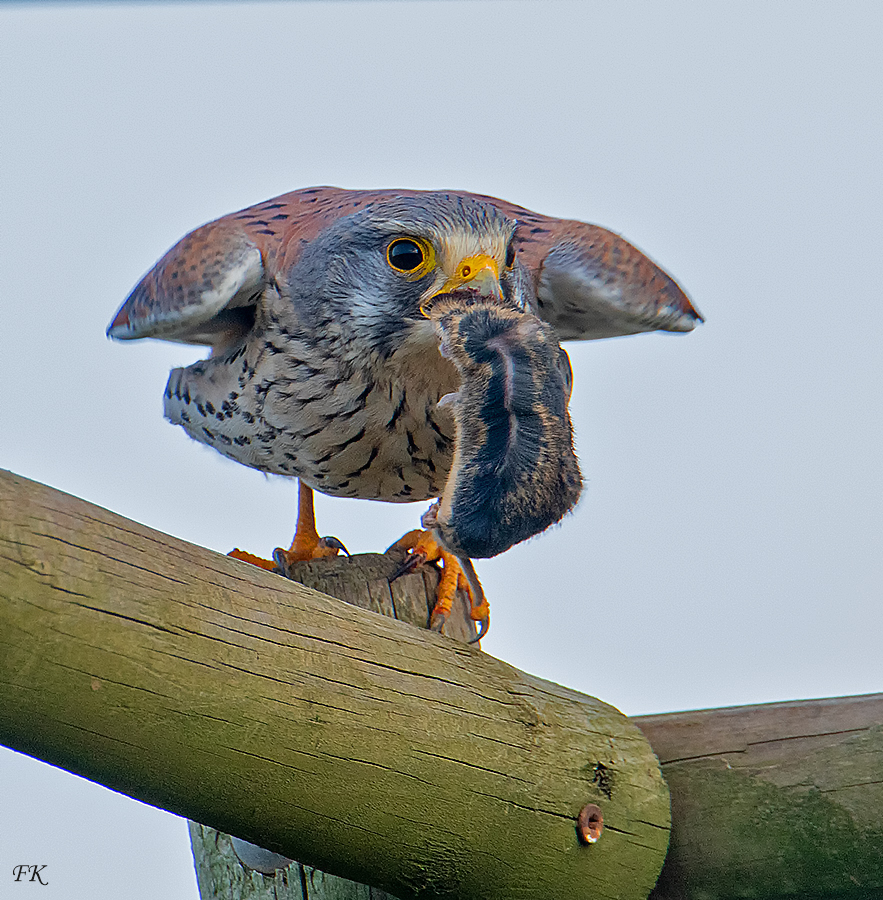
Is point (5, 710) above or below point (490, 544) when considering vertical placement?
below

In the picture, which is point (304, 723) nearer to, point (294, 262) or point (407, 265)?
point (407, 265)

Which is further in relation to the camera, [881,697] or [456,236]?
[456,236]

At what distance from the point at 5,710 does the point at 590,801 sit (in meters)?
0.91

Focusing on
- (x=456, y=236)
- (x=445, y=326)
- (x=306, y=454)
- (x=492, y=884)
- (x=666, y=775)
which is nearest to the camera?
(x=492, y=884)

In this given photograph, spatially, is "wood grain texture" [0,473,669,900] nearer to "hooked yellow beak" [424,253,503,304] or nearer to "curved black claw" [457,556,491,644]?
"curved black claw" [457,556,491,644]

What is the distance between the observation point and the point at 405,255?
8.01 ft

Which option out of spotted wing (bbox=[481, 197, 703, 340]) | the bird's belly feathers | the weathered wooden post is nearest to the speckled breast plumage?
the bird's belly feathers

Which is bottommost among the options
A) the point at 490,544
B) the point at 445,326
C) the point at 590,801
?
the point at 590,801

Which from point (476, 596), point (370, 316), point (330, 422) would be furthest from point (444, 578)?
point (370, 316)

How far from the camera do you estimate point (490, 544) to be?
1744 millimetres

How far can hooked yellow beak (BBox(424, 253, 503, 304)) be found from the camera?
2303 millimetres

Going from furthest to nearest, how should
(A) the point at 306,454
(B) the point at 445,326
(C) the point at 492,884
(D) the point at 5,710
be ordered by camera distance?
(A) the point at 306,454 → (B) the point at 445,326 → (C) the point at 492,884 → (D) the point at 5,710

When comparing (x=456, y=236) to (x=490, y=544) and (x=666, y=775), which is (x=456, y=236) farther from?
(x=666, y=775)

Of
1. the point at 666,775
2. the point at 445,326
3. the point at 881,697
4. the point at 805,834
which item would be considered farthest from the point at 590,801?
the point at 445,326
